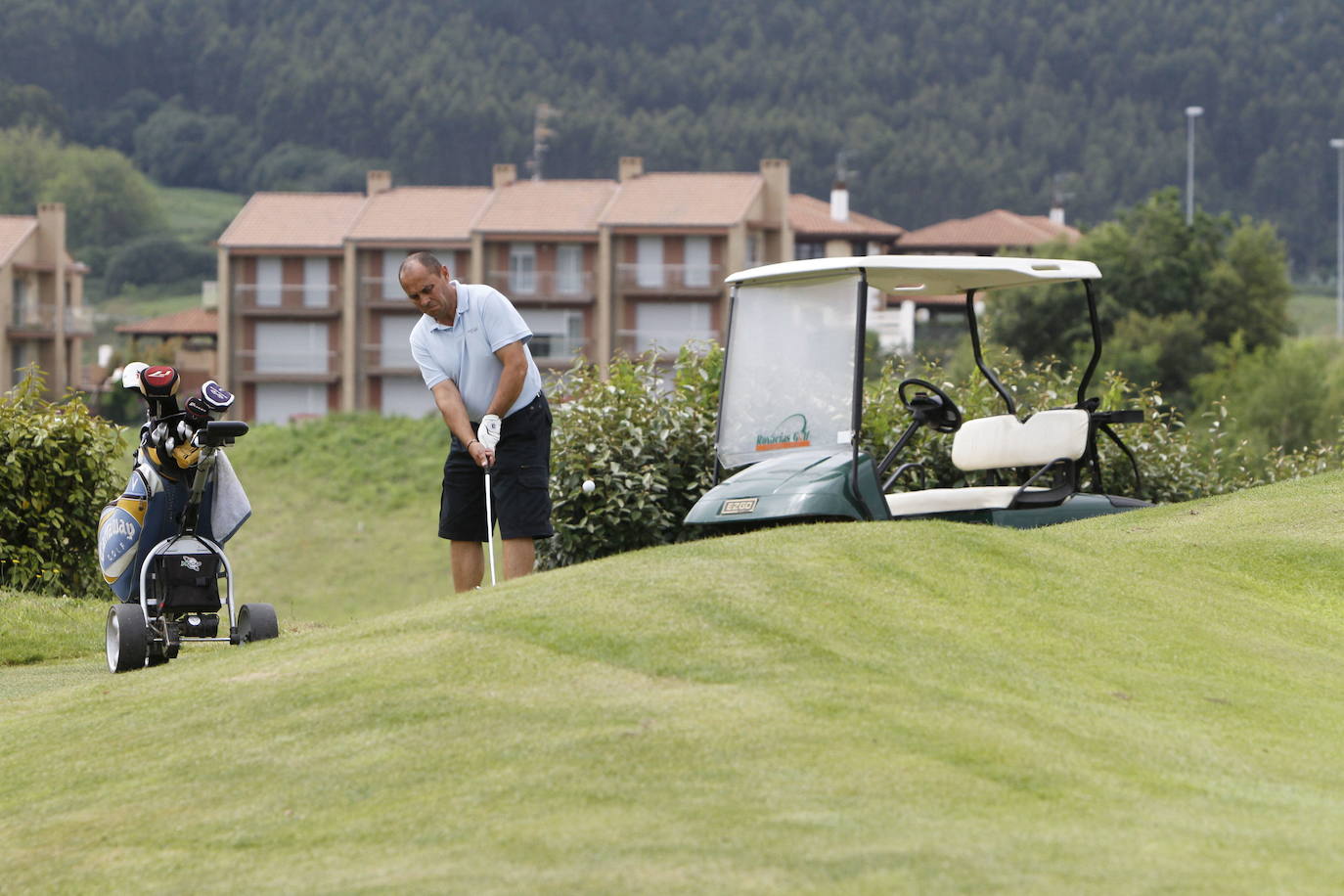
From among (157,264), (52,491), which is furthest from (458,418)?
(157,264)

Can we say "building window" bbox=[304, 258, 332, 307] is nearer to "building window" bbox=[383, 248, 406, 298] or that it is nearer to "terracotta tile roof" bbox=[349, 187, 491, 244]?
"terracotta tile roof" bbox=[349, 187, 491, 244]

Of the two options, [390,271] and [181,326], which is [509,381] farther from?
[181,326]

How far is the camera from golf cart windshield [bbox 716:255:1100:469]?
10602mm

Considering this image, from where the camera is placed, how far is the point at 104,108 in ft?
568

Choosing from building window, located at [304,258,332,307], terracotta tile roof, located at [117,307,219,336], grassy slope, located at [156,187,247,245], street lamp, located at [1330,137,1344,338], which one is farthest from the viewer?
grassy slope, located at [156,187,247,245]

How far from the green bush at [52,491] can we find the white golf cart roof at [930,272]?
16.4 ft

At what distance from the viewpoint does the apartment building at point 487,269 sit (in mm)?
76562

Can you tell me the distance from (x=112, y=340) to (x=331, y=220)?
4074 centimetres

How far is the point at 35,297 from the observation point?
268ft

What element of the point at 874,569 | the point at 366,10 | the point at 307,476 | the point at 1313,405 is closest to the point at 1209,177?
the point at 366,10

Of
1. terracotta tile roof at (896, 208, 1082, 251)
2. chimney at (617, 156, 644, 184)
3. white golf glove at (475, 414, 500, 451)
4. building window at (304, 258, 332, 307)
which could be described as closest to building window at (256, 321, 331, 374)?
building window at (304, 258, 332, 307)

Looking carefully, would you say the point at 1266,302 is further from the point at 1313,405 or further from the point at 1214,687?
the point at 1214,687

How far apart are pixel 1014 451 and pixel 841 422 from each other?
1.34 meters

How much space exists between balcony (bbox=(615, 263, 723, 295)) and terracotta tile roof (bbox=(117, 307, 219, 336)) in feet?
95.2
